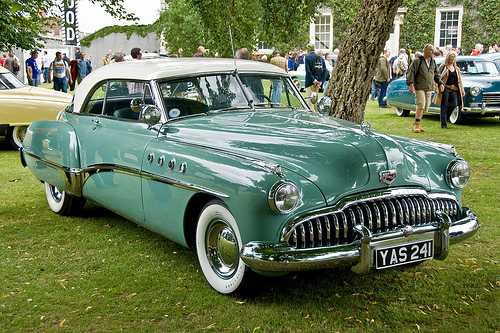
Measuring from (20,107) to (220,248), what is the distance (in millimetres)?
7230

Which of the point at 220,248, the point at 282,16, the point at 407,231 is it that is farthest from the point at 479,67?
the point at 220,248

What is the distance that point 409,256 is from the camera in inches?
130

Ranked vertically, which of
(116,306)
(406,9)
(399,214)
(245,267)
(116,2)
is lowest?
(116,306)

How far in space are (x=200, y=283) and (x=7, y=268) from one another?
1.61 m

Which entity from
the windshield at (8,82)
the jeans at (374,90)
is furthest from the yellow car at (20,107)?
the jeans at (374,90)

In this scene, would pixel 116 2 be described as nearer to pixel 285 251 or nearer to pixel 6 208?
pixel 6 208

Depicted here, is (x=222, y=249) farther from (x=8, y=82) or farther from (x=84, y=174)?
(x=8, y=82)

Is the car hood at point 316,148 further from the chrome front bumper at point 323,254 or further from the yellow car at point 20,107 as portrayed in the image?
the yellow car at point 20,107

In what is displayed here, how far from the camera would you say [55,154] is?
5.30 meters

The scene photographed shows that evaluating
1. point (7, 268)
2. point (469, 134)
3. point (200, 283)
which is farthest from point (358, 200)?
point (469, 134)

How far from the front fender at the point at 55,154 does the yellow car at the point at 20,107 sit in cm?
406

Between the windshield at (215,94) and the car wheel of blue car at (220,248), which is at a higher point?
the windshield at (215,94)

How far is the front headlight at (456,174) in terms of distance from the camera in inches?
152

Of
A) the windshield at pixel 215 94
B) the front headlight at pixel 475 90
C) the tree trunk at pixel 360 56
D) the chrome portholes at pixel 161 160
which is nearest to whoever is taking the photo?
the chrome portholes at pixel 161 160
